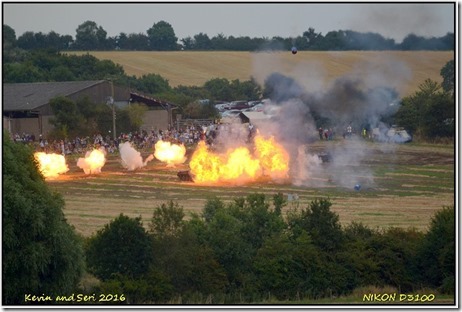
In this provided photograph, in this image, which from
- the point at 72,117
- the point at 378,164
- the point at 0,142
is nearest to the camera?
the point at 0,142

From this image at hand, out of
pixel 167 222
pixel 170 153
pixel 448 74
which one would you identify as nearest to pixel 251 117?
pixel 170 153

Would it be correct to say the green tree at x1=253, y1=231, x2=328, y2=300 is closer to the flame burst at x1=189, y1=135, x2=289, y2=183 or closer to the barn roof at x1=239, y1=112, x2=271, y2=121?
the flame burst at x1=189, y1=135, x2=289, y2=183

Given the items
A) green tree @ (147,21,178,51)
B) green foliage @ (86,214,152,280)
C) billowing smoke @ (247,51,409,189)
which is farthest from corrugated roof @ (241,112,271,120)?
green foliage @ (86,214,152,280)

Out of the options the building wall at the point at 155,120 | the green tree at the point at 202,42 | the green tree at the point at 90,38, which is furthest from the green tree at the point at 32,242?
the green tree at the point at 90,38

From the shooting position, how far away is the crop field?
4362 cm

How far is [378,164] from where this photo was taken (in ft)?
199

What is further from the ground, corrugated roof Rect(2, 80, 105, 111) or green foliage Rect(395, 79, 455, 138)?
corrugated roof Rect(2, 80, 105, 111)

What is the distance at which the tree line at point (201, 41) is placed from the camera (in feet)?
149

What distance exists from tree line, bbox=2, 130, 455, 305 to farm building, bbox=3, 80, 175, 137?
36.9m

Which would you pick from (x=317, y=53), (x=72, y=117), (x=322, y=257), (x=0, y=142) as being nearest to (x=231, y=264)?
(x=322, y=257)

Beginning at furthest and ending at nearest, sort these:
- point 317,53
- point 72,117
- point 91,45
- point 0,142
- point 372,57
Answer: point 91,45 < point 72,117 < point 317,53 < point 372,57 < point 0,142

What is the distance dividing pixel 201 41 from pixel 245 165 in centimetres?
3728

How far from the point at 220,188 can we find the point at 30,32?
56.0 metres

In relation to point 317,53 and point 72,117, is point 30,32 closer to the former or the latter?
point 72,117
